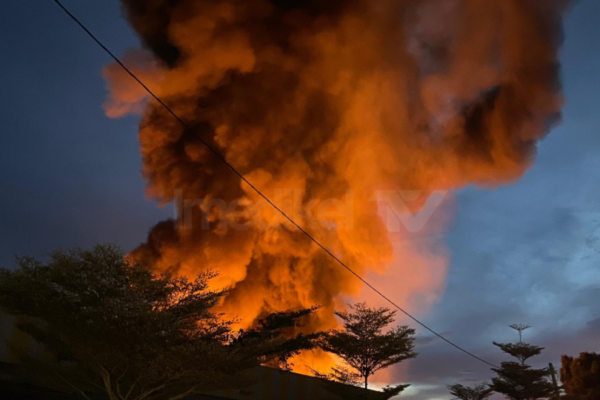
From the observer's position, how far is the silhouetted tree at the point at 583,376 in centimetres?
5291

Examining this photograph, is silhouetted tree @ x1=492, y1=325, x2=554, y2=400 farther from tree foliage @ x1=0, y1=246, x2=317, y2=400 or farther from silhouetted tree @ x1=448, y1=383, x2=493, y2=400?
tree foliage @ x1=0, y1=246, x2=317, y2=400

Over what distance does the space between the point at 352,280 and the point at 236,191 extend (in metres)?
11.3

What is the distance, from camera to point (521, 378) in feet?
128

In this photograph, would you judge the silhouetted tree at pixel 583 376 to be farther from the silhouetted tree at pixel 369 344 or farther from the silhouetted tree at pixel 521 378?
the silhouetted tree at pixel 369 344

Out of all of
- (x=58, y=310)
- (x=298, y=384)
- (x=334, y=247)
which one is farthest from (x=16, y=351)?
(x=334, y=247)

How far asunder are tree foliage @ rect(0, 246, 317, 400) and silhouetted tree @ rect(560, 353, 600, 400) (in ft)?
181

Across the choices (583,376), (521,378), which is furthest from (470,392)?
(583,376)

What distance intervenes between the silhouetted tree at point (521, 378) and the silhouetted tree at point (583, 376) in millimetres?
17829

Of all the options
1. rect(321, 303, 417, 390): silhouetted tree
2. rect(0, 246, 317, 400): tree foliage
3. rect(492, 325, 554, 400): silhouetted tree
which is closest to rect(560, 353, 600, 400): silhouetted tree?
rect(492, 325, 554, 400): silhouetted tree

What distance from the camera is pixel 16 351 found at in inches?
434

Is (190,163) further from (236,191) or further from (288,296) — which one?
(288,296)

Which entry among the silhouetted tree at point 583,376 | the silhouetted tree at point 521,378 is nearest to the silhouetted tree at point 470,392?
the silhouetted tree at point 521,378

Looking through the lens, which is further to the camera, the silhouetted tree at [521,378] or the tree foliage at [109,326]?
the silhouetted tree at [521,378]

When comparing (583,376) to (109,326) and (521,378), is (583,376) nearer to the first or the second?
(521,378)
